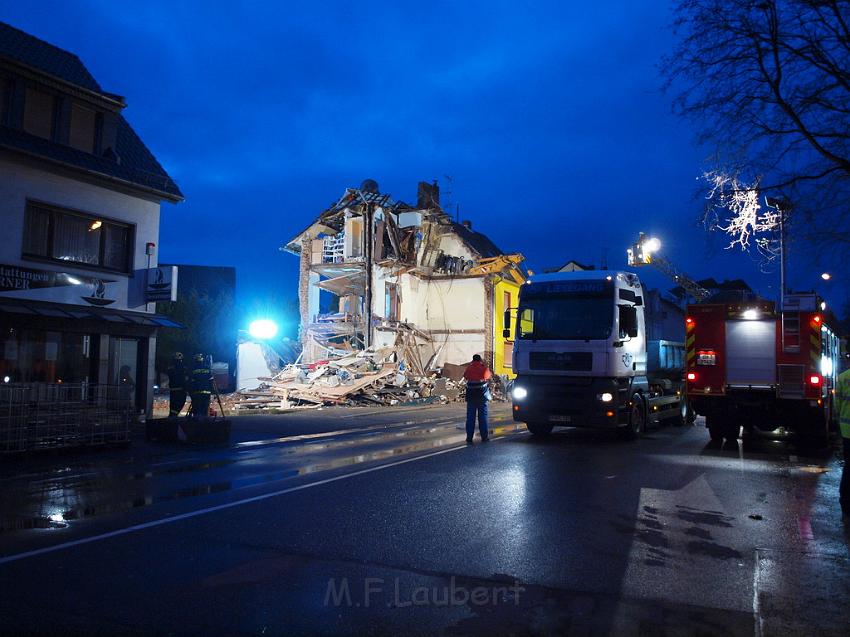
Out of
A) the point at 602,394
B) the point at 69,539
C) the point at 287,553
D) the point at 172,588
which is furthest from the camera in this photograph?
the point at 602,394

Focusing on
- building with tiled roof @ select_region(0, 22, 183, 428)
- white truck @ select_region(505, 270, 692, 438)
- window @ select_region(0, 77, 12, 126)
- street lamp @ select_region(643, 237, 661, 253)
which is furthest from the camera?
street lamp @ select_region(643, 237, 661, 253)

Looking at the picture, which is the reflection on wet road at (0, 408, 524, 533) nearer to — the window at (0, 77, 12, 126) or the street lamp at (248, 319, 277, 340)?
the window at (0, 77, 12, 126)

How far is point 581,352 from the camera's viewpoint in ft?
44.7

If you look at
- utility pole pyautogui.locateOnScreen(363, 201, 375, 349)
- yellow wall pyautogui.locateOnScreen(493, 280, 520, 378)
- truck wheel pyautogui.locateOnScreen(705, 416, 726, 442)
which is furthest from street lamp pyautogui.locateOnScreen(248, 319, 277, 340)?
truck wheel pyautogui.locateOnScreen(705, 416, 726, 442)

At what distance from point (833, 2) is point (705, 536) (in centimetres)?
773

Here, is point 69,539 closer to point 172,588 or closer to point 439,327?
point 172,588

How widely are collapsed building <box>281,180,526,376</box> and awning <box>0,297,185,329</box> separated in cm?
1510

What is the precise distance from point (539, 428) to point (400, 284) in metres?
20.9

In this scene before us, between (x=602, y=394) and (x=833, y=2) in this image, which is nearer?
(x=833, y=2)

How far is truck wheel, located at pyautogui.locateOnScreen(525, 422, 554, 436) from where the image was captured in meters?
14.9

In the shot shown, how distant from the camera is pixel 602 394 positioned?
13430mm

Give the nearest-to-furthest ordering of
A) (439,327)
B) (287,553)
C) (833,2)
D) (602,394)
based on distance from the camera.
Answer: (287,553) < (833,2) < (602,394) < (439,327)

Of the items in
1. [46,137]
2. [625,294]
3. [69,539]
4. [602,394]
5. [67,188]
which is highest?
[46,137]

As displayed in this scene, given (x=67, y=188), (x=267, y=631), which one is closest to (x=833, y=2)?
(x=267, y=631)
